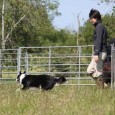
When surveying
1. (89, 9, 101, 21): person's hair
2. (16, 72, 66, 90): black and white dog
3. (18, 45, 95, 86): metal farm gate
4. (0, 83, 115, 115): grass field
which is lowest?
(0, 83, 115, 115): grass field

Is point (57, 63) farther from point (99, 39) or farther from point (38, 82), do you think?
point (99, 39)

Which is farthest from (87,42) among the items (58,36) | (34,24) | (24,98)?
(24,98)

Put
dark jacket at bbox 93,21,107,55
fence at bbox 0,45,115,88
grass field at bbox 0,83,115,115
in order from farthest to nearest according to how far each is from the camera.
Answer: fence at bbox 0,45,115,88
dark jacket at bbox 93,21,107,55
grass field at bbox 0,83,115,115

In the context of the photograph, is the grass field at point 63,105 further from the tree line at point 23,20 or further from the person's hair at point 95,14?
the tree line at point 23,20

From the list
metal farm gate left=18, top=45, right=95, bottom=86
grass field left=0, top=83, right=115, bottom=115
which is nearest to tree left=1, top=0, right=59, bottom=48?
metal farm gate left=18, top=45, right=95, bottom=86

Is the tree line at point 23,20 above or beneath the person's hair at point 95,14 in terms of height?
above

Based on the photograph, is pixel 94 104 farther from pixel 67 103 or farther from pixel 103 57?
pixel 103 57

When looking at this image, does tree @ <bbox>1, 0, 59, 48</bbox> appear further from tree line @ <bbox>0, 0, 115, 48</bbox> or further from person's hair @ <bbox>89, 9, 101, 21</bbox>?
person's hair @ <bbox>89, 9, 101, 21</bbox>

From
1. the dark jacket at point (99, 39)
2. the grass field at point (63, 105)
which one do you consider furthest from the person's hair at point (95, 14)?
the grass field at point (63, 105)

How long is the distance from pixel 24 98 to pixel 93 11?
296 cm

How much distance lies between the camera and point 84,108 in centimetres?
743

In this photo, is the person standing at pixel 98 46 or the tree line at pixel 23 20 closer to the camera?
the person standing at pixel 98 46

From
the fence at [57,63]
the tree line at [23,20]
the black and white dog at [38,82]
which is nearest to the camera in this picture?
the black and white dog at [38,82]

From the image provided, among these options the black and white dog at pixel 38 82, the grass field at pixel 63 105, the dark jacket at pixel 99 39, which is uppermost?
the dark jacket at pixel 99 39
